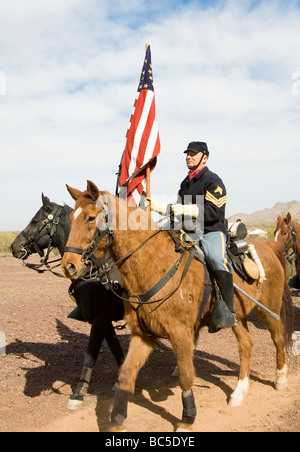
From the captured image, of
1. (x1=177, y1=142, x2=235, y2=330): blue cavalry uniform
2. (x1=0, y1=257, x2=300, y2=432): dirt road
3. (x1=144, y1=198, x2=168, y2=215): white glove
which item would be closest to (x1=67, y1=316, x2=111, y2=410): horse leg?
(x1=0, y1=257, x2=300, y2=432): dirt road

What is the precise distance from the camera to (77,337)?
9.37 meters

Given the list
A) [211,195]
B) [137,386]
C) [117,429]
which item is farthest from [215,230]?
[137,386]

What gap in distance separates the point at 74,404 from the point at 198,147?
398 cm

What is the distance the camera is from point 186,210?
5008mm

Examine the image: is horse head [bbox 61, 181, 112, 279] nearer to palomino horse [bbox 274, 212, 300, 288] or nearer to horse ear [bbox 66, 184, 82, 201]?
horse ear [bbox 66, 184, 82, 201]

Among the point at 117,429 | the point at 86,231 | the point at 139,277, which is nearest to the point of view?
the point at 86,231

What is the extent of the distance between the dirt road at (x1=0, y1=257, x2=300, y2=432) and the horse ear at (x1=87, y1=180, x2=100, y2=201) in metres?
2.87

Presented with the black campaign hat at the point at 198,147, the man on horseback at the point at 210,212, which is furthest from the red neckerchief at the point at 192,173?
the black campaign hat at the point at 198,147

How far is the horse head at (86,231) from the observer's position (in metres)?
4.41

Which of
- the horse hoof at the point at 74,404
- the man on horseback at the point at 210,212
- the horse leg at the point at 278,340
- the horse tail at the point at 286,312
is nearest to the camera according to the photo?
the man on horseback at the point at 210,212

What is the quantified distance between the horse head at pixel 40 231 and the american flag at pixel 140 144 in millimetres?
1346

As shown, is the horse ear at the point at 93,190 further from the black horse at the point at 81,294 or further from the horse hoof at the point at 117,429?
the horse hoof at the point at 117,429

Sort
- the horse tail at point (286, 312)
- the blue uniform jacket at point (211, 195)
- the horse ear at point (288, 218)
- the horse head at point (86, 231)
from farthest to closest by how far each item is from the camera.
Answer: the horse ear at point (288, 218) → the horse tail at point (286, 312) → the blue uniform jacket at point (211, 195) → the horse head at point (86, 231)

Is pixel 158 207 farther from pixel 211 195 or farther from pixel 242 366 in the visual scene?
pixel 242 366
